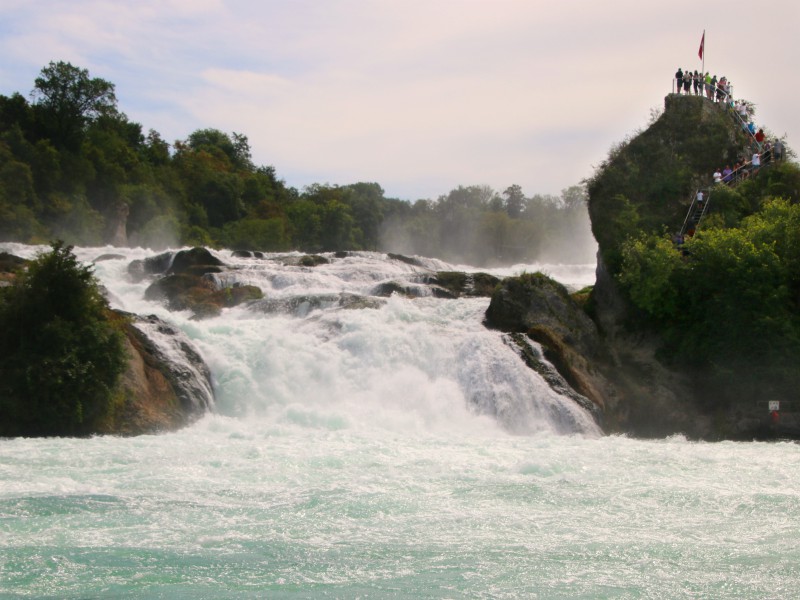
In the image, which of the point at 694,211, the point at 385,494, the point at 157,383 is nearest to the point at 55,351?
the point at 157,383

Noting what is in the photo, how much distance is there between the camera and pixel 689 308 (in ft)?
97.9

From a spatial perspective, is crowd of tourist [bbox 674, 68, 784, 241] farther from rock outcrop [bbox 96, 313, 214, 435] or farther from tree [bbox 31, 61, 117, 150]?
tree [bbox 31, 61, 117, 150]

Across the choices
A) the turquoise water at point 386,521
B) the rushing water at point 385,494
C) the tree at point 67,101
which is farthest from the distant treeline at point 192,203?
the turquoise water at point 386,521

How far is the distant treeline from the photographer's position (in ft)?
204

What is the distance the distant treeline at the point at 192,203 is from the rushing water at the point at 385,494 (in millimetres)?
17662

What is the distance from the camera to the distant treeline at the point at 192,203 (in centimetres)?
6206

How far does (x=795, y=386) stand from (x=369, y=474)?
15.8 meters

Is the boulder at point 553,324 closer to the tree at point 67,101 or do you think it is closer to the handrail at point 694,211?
the handrail at point 694,211

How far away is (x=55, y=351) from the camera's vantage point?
70.8 feet

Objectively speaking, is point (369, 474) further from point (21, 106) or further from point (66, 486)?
point (21, 106)

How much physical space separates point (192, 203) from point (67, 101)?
50.4 ft

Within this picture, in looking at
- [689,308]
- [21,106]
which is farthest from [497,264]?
[689,308]

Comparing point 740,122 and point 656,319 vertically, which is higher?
point 740,122

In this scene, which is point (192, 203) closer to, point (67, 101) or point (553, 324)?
point (67, 101)
